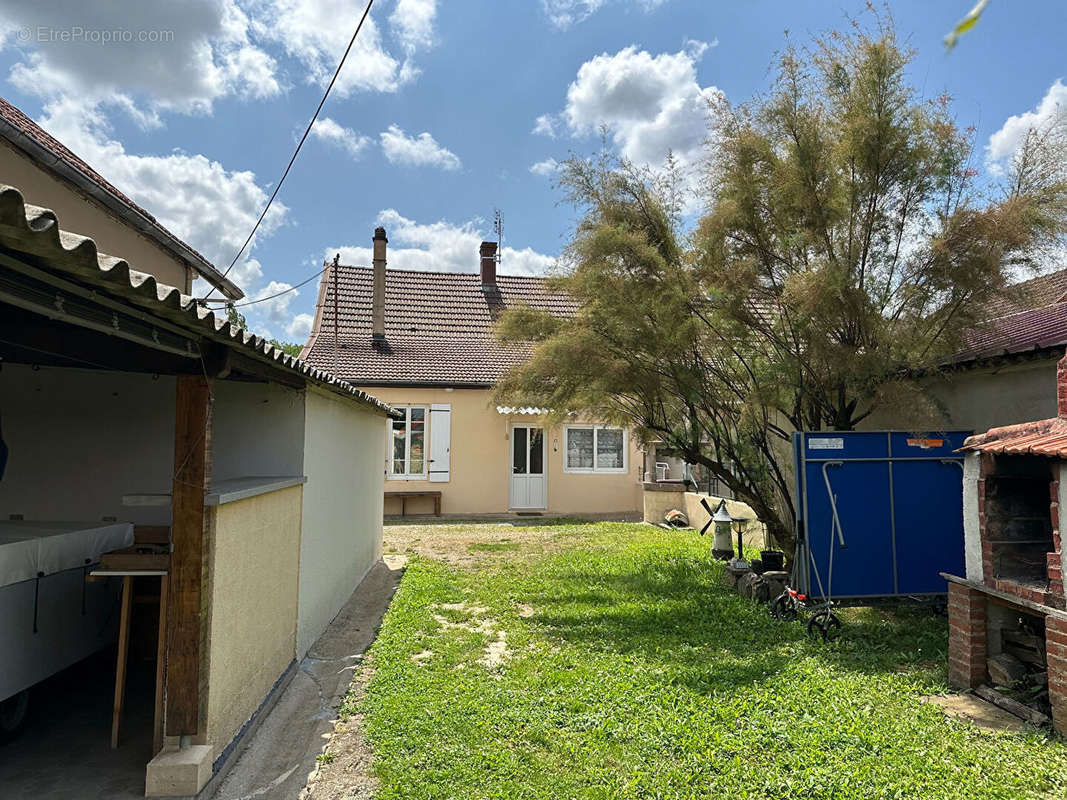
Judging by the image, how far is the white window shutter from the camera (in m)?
17.0

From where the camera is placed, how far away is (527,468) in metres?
17.7

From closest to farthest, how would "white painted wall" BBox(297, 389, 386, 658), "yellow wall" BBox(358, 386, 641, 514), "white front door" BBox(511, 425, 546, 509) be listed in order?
"white painted wall" BBox(297, 389, 386, 658) → "yellow wall" BBox(358, 386, 641, 514) → "white front door" BBox(511, 425, 546, 509)

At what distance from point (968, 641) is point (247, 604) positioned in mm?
5486

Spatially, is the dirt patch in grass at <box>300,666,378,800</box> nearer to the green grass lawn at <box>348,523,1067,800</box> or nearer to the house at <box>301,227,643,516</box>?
the green grass lawn at <box>348,523,1067,800</box>

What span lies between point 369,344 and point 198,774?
15368mm

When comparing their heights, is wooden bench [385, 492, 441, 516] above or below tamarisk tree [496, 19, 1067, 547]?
below

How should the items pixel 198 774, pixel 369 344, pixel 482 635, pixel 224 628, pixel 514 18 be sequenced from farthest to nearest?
pixel 369 344
pixel 514 18
pixel 482 635
pixel 224 628
pixel 198 774

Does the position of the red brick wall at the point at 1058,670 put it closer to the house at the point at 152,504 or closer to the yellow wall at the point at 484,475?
the house at the point at 152,504

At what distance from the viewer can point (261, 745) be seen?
4512mm

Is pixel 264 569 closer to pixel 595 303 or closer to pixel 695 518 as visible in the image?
pixel 595 303

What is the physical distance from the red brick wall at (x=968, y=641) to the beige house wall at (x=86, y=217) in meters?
9.25

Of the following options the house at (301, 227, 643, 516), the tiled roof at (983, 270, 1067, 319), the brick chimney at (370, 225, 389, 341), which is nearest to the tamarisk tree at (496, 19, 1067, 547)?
the tiled roof at (983, 270, 1067, 319)

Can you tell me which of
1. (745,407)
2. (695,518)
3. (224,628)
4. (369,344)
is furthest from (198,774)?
(369,344)

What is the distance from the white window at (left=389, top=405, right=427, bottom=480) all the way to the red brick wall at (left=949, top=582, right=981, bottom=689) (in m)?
13.2
